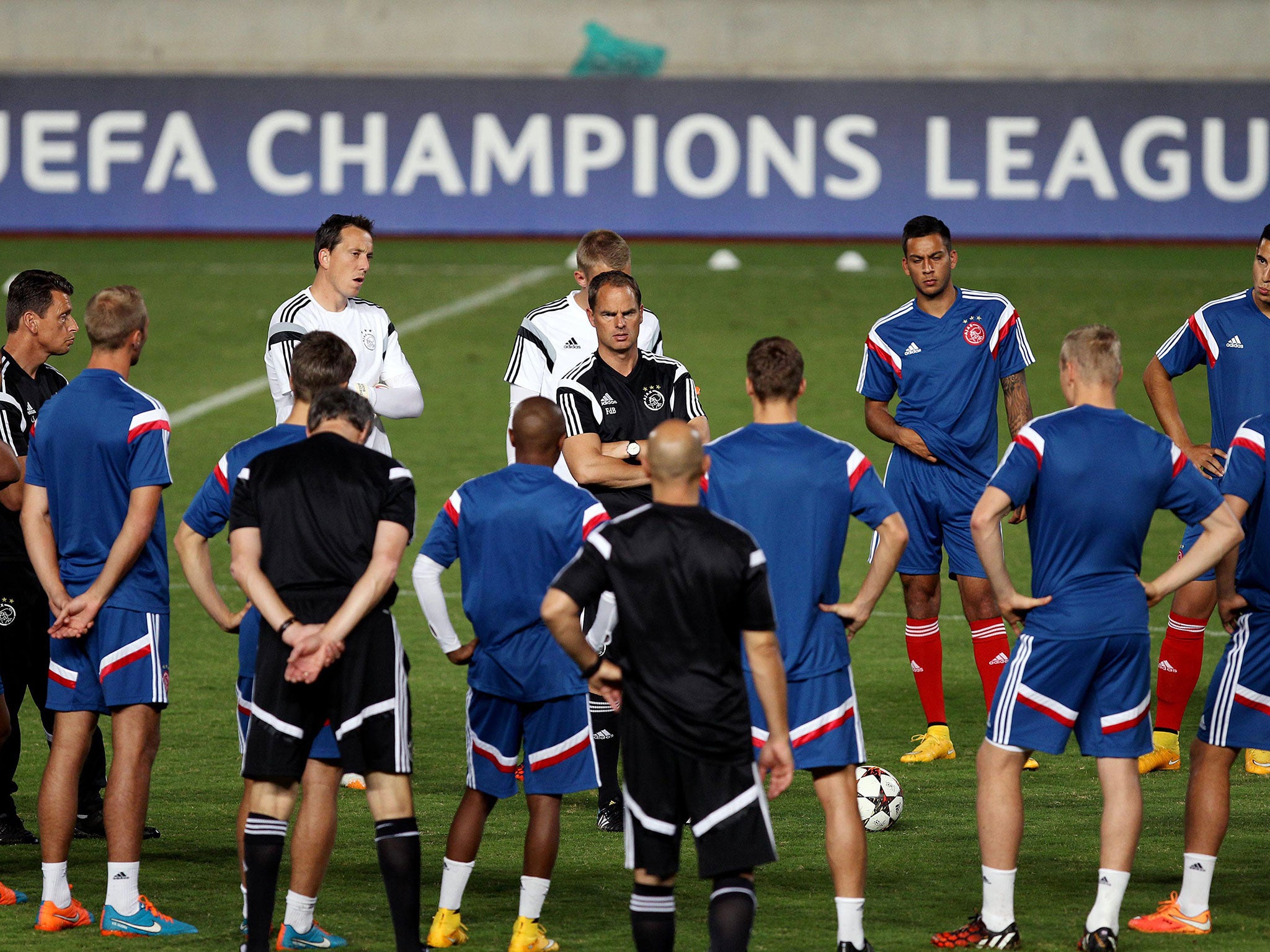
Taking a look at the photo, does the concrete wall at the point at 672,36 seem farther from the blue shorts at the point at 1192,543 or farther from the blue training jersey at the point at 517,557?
the blue training jersey at the point at 517,557

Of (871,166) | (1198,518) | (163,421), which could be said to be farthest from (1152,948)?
(871,166)

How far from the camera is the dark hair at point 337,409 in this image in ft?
18.1

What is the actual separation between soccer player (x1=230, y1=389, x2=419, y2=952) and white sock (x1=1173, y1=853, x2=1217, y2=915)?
8.05 ft

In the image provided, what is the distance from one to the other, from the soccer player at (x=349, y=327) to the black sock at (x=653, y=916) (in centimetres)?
281

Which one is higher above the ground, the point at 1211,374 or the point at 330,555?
the point at 1211,374

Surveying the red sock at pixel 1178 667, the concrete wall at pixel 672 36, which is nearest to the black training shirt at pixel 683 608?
the red sock at pixel 1178 667

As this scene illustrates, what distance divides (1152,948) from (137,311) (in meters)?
3.84

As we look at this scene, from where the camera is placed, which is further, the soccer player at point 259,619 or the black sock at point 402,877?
the soccer player at point 259,619

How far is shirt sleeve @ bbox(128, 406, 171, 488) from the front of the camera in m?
5.94

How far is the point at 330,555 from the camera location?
5.42 meters

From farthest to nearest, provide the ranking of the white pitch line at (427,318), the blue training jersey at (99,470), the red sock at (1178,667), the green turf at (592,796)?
the white pitch line at (427,318), the red sock at (1178,667), the green turf at (592,796), the blue training jersey at (99,470)

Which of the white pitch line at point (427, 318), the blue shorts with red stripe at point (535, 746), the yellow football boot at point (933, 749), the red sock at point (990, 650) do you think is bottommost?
the yellow football boot at point (933, 749)

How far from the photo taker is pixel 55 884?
5.95 meters

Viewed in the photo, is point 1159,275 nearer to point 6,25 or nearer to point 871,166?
point 871,166
